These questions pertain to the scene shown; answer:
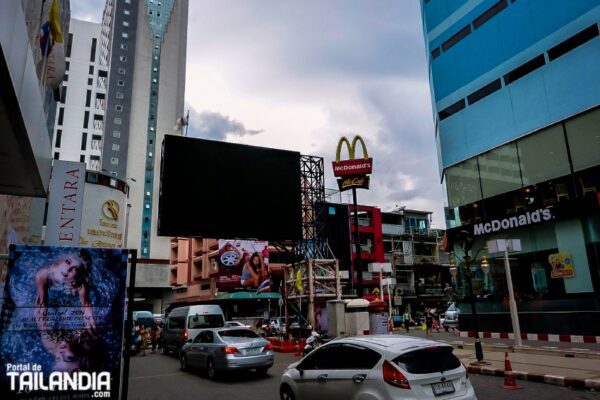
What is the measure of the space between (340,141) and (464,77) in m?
8.46

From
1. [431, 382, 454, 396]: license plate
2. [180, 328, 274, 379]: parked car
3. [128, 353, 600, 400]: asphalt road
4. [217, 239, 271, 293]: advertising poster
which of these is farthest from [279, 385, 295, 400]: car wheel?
[217, 239, 271, 293]: advertising poster

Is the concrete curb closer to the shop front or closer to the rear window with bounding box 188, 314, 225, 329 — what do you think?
the shop front

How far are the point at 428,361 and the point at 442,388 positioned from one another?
0.41m

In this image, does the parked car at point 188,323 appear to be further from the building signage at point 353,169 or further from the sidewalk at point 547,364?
the sidewalk at point 547,364

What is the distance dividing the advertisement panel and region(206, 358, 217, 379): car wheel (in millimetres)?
23654

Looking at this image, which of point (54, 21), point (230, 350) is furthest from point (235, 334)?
point (54, 21)

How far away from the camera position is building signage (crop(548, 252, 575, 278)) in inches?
717

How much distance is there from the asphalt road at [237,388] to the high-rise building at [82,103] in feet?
232

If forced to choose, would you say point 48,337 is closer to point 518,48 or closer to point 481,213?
point 481,213

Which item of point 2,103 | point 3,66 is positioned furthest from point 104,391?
point 3,66

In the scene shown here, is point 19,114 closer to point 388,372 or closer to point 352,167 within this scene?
point 388,372

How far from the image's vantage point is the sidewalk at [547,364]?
10.5 m

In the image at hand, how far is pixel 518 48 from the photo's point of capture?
71.7 ft

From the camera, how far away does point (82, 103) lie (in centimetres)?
7838
